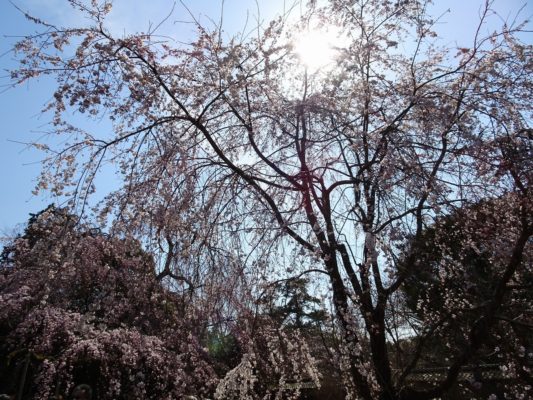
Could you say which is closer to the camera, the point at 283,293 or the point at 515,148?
the point at 515,148

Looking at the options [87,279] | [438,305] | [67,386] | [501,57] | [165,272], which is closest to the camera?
[501,57]

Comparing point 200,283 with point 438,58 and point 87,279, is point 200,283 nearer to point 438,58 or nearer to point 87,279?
point 438,58

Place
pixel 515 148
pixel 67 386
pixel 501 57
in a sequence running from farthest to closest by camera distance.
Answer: pixel 67 386
pixel 501 57
pixel 515 148

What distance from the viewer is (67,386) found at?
5781mm

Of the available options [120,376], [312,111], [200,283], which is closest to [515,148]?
[312,111]

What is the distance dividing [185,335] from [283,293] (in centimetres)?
267

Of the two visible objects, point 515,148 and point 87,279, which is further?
point 87,279

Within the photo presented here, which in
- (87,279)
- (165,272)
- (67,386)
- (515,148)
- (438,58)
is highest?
(438,58)

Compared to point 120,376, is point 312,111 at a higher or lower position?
higher

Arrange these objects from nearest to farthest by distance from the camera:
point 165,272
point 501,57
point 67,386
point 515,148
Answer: point 515,148 < point 501,57 < point 165,272 < point 67,386

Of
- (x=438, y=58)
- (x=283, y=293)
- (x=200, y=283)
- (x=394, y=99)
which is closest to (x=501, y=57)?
(x=438, y=58)

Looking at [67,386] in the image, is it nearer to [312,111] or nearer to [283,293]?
[283,293]

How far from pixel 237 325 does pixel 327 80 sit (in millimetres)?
3122

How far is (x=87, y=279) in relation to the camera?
8.48m
